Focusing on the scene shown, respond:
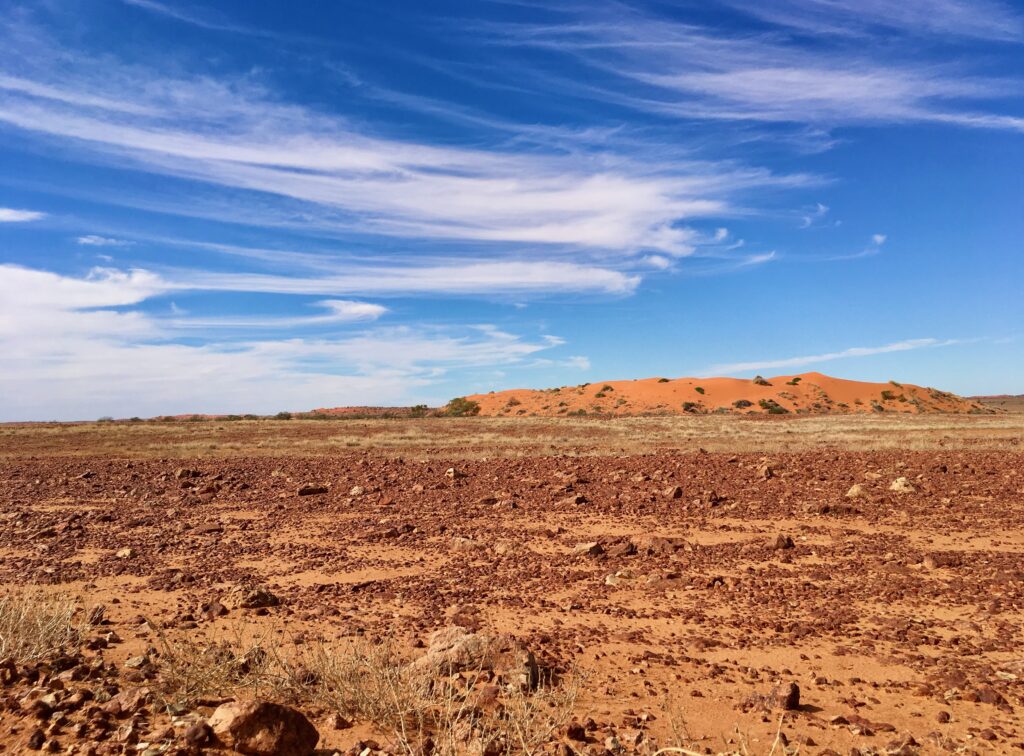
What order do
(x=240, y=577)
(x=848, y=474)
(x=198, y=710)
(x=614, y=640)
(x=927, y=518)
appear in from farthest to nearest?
1. (x=848, y=474)
2. (x=927, y=518)
3. (x=240, y=577)
4. (x=614, y=640)
5. (x=198, y=710)

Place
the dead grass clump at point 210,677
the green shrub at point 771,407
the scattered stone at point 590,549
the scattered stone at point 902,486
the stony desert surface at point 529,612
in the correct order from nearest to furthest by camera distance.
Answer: the stony desert surface at point 529,612 < the dead grass clump at point 210,677 < the scattered stone at point 590,549 < the scattered stone at point 902,486 < the green shrub at point 771,407

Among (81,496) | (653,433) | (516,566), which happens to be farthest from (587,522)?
(653,433)

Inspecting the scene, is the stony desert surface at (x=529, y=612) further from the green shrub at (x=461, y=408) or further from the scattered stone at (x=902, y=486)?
the green shrub at (x=461, y=408)

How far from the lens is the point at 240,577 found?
8141mm

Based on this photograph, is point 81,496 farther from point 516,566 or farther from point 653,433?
point 653,433

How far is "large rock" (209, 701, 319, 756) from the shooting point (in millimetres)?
3674

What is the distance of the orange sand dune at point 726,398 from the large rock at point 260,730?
5180 centimetres

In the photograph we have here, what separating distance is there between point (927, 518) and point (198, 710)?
10416 millimetres

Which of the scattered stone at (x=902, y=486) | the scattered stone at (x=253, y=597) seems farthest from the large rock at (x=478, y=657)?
the scattered stone at (x=902, y=486)

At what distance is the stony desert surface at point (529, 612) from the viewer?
412 cm

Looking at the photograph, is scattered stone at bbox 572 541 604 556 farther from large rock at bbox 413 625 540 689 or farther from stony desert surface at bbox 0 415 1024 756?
large rock at bbox 413 625 540 689

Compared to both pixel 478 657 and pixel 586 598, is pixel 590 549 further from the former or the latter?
pixel 478 657

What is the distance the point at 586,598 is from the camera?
718 centimetres

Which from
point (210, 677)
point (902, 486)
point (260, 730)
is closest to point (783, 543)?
point (902, 486)
